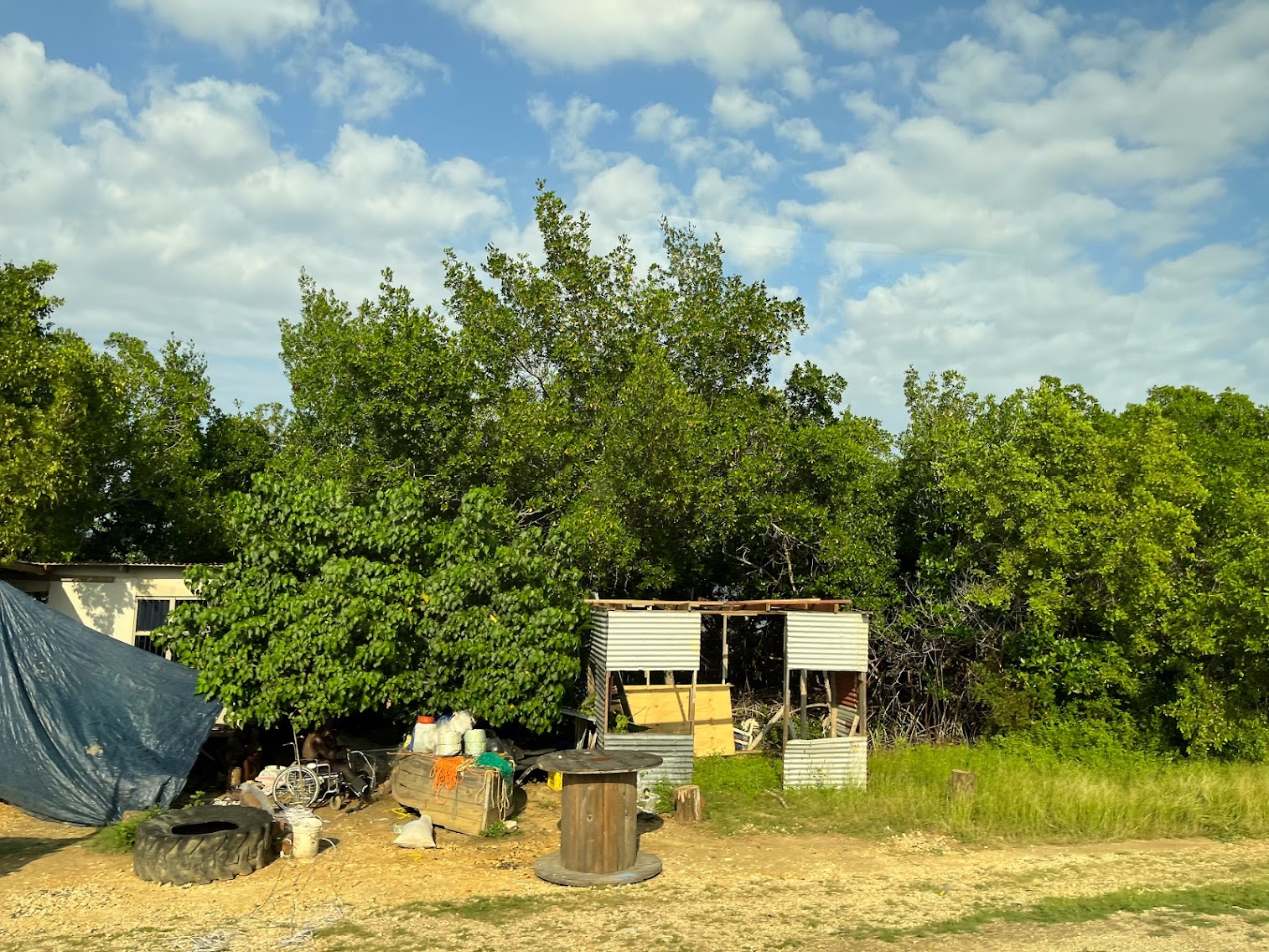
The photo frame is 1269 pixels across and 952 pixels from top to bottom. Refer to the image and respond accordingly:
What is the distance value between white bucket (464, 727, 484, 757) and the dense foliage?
83cm

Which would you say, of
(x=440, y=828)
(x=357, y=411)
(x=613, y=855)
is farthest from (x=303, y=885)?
(x=357, y=411)

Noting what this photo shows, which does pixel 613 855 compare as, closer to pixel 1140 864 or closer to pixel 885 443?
pixel 1140 864

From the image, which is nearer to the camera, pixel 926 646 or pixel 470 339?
pixel 926 646

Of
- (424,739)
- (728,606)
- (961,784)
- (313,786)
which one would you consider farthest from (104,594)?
(961,784)

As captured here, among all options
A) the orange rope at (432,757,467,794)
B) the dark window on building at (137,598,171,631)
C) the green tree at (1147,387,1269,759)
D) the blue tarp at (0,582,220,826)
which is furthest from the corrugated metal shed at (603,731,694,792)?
the green tree at (1147,387,1269,759)

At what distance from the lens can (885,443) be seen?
18172mm

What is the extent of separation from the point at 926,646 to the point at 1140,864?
6.71 m

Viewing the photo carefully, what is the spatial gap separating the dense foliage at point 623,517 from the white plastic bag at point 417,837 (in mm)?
2153

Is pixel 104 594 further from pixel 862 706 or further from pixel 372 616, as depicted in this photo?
pixel 862 706

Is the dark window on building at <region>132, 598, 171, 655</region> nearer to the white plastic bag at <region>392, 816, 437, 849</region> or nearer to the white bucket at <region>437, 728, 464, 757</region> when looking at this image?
the white bucket at <region>437, 728, 464, 757</region>

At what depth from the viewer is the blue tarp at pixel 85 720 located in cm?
1139

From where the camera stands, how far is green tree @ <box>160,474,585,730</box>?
1219cm

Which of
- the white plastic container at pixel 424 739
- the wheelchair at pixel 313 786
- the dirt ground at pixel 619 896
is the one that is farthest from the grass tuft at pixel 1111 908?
the wheelchair at pixel 313 786

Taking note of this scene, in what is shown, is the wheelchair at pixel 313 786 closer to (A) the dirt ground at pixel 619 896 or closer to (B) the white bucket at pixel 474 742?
(A) the dirt ground at pixel 619 896
